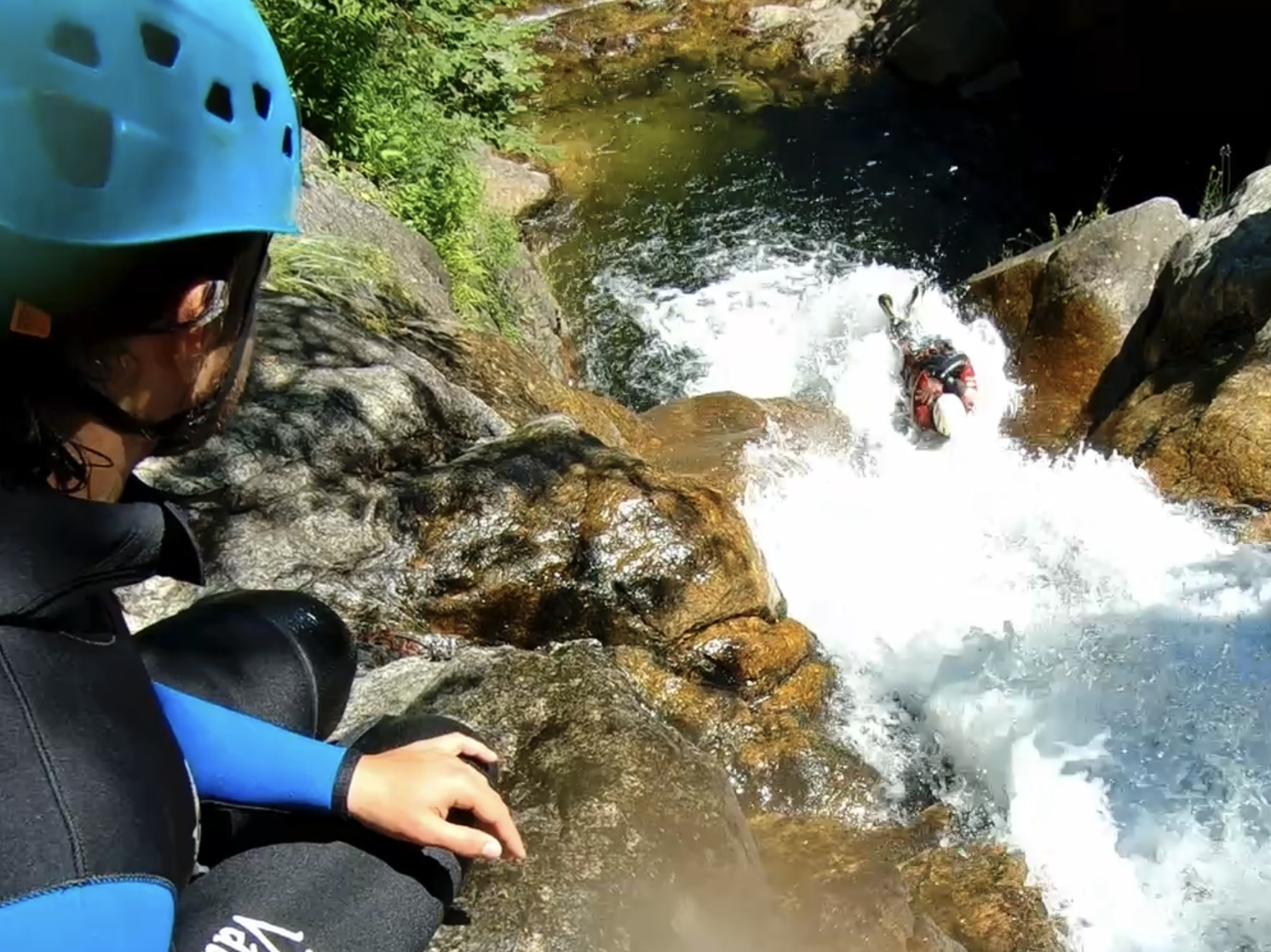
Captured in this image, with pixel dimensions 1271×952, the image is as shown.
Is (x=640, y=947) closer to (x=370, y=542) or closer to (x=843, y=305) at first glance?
(x=370, y=542)

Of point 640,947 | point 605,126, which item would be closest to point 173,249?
point 640,947

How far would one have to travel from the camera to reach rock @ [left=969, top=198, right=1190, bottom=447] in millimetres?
7984

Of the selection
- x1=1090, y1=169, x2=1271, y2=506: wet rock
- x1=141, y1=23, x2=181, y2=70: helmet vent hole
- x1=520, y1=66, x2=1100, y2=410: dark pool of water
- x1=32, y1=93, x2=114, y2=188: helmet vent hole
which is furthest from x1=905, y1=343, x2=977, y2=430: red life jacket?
x1=32, y1=93, x2=114, y2=188: helmet vent hole

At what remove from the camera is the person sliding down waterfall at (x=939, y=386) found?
7711 millimetres

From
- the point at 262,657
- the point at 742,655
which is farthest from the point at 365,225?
the point at 262,657

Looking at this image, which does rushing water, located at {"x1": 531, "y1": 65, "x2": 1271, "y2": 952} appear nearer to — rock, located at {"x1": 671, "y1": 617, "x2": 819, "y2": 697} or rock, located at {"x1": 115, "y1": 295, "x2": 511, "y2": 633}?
rock, located at {"x1": 671, "y1": 617, "x2": 819, "y2": 697}

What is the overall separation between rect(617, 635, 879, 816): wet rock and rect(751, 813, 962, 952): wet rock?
44cm

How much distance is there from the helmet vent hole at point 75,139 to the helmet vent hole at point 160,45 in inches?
4.8

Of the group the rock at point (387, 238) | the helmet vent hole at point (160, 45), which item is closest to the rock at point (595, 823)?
the helmet vent hole at point (160, 45)

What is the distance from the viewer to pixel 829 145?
1267 cm

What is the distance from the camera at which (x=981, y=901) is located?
3.73 meters

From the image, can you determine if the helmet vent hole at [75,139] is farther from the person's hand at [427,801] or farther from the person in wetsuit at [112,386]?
the person's hand at [427,801]

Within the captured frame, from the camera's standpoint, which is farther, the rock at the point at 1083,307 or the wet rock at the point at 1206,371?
the rock at the point at 1083,307

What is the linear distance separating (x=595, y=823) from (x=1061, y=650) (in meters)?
3.89
